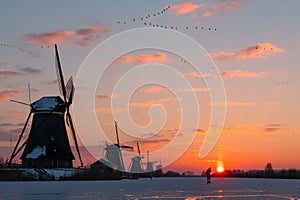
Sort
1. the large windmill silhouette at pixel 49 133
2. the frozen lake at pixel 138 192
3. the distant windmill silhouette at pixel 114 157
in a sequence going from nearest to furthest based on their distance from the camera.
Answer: the frozen lake at pixel 138 192 < the large windmill silhouette at pixel 49 133 < the distant windmill silhouette at pixel 114 157

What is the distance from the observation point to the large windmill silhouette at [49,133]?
9400 cm

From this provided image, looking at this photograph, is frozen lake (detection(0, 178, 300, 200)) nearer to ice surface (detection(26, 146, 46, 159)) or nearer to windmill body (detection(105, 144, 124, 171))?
ice surface (detection(26, 146, 46, 159))

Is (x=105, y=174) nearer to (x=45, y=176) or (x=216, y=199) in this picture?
(x=45, y=176)

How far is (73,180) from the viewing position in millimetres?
102500

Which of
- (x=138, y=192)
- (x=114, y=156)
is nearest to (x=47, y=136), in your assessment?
(x=138, y=192)

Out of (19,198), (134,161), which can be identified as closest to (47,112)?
(19,198)

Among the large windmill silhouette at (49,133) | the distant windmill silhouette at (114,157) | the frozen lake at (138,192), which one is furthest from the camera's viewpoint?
the distant windmill silhouette at (114,157)

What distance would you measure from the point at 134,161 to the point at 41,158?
82.6m

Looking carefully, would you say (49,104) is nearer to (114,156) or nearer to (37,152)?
(37,152)

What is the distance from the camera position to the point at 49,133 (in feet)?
309

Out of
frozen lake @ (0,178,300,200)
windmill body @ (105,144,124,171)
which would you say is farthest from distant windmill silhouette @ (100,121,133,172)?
frozen lake @ (0,178,300,200)

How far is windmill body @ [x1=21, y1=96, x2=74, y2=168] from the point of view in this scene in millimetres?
94000

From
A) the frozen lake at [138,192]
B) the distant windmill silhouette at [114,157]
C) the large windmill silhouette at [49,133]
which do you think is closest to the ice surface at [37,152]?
the large windmill silhouette at [49,133]

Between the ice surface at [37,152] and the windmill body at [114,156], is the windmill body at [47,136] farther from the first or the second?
the windmill body at [114,156]
